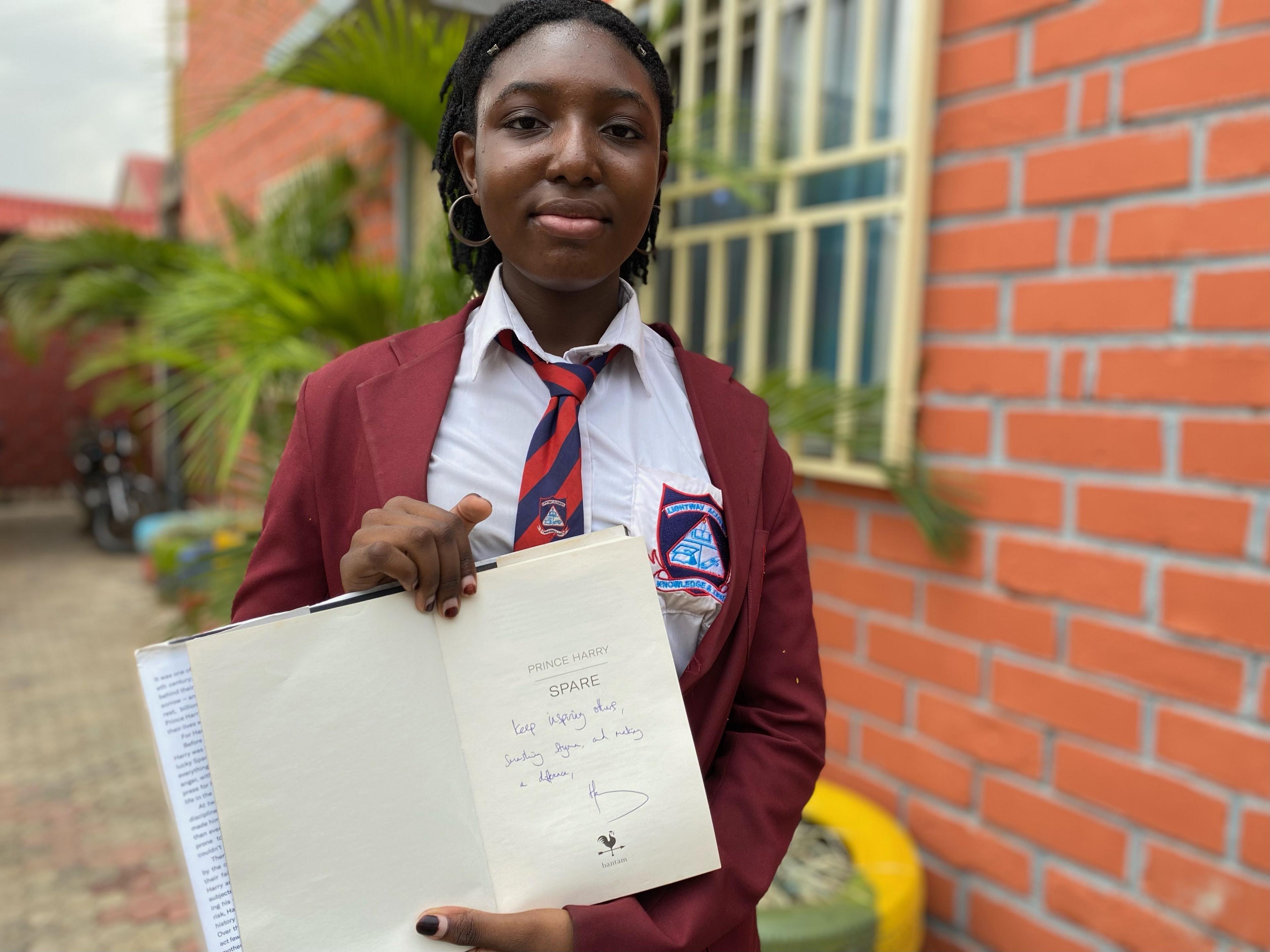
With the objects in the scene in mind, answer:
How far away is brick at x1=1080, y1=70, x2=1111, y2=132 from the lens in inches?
70.9

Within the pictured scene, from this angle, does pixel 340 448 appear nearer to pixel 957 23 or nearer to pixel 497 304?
pixel 497 304

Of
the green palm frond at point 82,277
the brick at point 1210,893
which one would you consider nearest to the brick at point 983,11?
the brick at point 1210,893

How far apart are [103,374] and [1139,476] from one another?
37.8 ft

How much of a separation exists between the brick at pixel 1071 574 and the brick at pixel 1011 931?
70cm

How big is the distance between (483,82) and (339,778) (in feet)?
2.62

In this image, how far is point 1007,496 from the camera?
2.01 meters

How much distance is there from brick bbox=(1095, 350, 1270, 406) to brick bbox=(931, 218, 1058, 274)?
0.25 metres

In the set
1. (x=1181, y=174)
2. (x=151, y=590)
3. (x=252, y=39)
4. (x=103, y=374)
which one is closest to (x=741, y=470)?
(x=1181, y=174)

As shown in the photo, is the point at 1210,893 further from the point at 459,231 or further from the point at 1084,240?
the point at 459,231

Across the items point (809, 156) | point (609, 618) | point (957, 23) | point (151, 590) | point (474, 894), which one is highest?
point (957, 23)

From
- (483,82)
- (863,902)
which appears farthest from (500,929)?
(863,902)

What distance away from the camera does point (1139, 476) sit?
178 centimetres

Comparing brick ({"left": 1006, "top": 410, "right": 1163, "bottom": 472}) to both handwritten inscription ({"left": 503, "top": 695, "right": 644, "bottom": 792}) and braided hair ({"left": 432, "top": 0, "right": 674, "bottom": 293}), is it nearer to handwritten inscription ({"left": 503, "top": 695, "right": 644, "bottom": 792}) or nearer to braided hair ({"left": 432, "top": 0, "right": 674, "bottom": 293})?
braided hair ({"left": 432, "top": 0, "right": 674, "bottom": 293})
